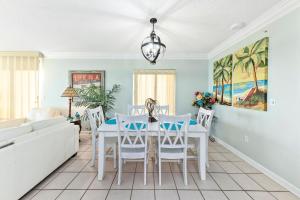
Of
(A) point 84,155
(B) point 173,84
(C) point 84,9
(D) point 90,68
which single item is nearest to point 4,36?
(D) point 90,68

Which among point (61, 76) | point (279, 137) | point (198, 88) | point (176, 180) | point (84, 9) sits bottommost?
point (176, 180)

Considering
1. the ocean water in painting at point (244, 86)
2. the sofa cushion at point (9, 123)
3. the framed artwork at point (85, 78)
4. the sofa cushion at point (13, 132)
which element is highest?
the framed artwork at point (85, 78)

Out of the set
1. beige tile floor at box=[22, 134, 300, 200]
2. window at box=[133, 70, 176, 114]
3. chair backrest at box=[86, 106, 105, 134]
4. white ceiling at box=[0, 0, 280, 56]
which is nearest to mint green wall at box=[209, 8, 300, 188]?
beige tile floor at box=[22, 134, 300, 200]

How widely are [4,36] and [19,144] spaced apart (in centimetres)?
307

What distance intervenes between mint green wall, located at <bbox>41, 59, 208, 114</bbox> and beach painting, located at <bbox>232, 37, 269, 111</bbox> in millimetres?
1578

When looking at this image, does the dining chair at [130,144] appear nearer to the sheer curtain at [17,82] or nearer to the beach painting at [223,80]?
the beach painting at [223,80]

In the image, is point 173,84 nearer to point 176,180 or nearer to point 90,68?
point 90,68

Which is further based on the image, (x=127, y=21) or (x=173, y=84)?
(x=173, y=84)

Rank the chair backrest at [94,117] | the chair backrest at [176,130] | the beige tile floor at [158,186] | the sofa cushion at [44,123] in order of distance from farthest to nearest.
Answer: the chair backrest at [94,117], the sofa cushion at [44,123], the chair backrest at [176,130], the beige tile floor at [158,186]

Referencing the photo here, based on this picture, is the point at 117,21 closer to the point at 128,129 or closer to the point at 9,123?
the point at 128,129

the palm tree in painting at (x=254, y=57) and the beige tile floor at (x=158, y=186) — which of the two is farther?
the palm tree in painting at (x=254, y=57)

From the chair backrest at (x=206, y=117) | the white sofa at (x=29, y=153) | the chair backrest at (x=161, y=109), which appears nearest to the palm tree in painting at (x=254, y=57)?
the chair backrest at (x=206, y=117)

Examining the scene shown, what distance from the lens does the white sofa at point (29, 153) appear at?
175 cm

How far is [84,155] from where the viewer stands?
3.45m
